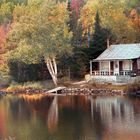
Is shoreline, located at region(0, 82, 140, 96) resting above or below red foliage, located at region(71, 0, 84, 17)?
below

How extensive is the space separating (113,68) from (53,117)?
28704 mm

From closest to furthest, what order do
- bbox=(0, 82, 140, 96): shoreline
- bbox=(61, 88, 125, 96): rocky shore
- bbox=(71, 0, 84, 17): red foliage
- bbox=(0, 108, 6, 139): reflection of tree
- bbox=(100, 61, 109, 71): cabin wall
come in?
bbox=(0, 108, 6, 139): reflection of tree
bbox=(0, 82, 140, 96): shoreline
bbox=(61, 88, 125, 96): rocky shore
bbox=(100, 61, 109, 71): cabin wall
bbox=(71, 0, 84, 17): red foliage

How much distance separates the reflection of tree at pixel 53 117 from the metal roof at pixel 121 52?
16893 millimetres

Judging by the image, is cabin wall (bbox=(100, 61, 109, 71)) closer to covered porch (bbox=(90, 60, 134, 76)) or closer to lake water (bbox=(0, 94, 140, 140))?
Answer: covered porch (bbox=(90, 60, 134, 76))

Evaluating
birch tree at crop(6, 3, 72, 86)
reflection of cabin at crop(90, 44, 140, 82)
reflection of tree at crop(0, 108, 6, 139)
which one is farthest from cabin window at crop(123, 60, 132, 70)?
reflection of tree at crop(0, 108, 6, 139)

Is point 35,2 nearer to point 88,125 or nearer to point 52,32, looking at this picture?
point 52,32

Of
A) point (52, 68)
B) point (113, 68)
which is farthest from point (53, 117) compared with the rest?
point (113, 68)

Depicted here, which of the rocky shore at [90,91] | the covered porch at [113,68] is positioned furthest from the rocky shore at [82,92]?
the covered porch at [113,68]

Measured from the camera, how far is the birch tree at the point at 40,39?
60312mm

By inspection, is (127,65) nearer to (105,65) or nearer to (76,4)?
(105,65)

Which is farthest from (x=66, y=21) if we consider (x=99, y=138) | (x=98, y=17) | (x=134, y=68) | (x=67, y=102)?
(x=99, y=138)

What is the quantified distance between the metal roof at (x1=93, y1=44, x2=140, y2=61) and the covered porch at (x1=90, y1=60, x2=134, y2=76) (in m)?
0.90

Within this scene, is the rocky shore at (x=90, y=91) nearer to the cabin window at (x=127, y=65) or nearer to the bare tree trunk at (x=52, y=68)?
the bare tree trunk at (x=52, y=68)

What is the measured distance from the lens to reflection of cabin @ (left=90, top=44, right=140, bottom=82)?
5842cm
